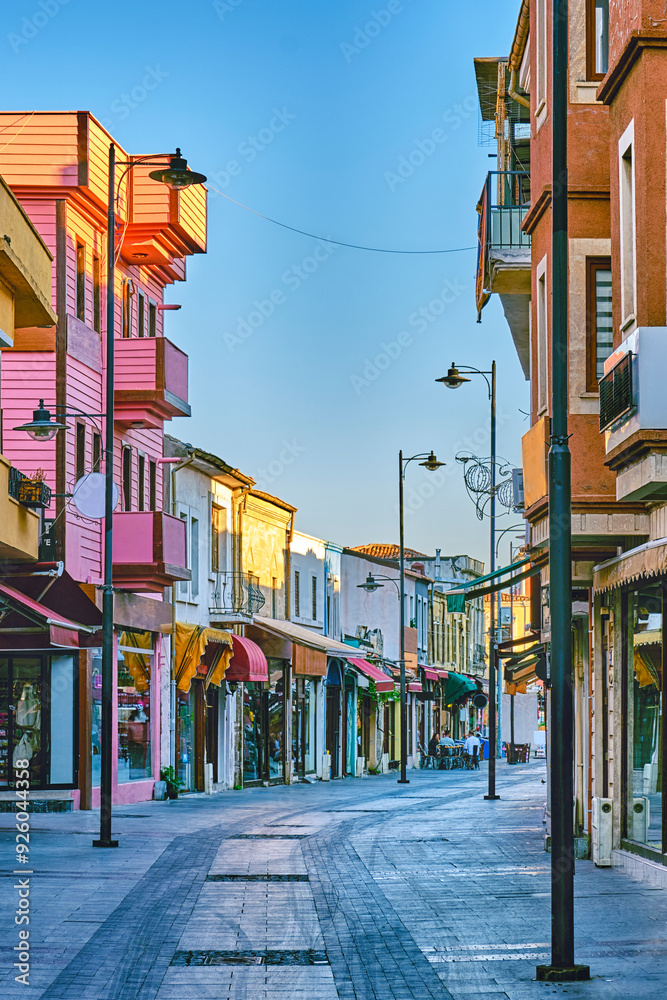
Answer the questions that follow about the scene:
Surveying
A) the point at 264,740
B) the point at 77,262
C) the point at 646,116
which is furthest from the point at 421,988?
the point at 264,740

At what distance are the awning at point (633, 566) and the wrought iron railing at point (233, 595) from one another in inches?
830

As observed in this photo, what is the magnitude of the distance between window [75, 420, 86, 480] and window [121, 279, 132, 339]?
3.44m

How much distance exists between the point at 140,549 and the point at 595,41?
592 inches

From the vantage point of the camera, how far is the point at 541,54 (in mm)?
18141

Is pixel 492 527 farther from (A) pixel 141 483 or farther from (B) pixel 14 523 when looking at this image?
(B) pixel 14 523

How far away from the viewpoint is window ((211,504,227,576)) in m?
38.9

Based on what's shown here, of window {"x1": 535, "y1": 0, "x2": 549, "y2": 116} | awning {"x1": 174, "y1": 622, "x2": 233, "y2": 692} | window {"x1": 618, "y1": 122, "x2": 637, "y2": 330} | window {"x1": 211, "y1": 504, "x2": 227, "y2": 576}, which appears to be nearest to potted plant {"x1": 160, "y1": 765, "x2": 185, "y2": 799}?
awning {"x1": 174, "y1": 622, "x2": 233, "y2": 692}

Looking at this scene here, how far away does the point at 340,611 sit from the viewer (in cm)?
5578

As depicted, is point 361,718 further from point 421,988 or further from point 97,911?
point 421,988

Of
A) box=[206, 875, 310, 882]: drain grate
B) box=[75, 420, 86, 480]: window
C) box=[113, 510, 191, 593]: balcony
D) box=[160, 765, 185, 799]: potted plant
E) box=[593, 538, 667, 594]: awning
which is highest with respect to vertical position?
box=[75, 420, 86, 480]: window

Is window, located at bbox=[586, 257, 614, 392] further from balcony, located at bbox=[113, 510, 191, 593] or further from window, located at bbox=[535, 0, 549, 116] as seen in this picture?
balcony, located at bbox=[113, 510, 191, 593]

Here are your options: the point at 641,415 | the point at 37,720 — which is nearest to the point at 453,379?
the point at 37,720

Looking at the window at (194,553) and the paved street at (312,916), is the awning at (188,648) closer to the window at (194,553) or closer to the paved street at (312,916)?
the window at (194,553)

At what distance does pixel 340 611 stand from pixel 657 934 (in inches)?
1732
